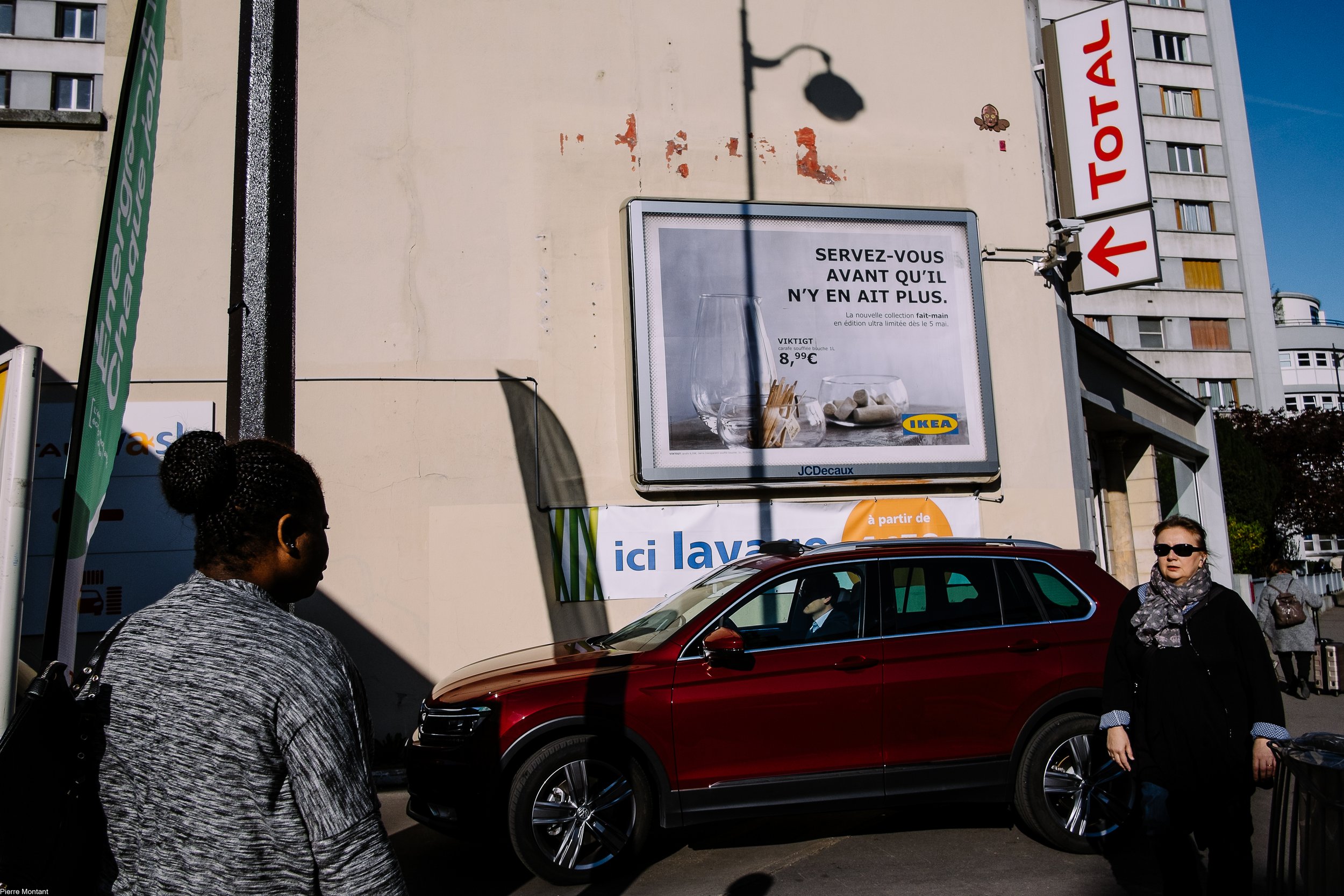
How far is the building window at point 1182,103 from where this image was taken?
1861 inches

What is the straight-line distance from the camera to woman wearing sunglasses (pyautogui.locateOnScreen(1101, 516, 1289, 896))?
3.87m

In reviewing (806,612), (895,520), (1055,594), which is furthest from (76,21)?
(1055,594)

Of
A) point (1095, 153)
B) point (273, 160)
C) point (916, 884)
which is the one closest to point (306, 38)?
point (273, 160)

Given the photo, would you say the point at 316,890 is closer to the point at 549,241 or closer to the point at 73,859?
the point at 73,859

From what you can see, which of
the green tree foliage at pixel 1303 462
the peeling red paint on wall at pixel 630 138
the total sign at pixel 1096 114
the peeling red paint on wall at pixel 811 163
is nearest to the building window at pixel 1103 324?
the green tree foliage at pixel 1303 462

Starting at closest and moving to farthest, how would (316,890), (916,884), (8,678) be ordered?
(316,890) < (8,678) < (916,884)

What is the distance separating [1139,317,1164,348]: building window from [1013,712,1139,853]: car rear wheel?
42980 mm

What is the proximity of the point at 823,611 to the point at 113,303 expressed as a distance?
13.5 ft

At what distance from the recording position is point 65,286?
9.51 meters

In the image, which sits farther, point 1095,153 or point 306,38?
point 1095,153

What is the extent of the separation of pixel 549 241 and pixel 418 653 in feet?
14.2

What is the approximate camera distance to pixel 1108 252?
1148cm

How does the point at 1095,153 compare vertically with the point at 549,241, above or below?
above

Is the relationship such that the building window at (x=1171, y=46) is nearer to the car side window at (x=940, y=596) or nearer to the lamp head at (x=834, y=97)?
the lamp head at (x=834, y=97)
